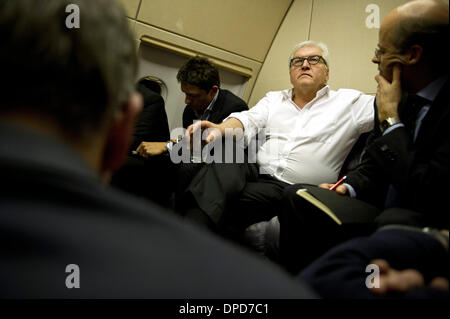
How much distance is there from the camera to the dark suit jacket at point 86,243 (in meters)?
0.30

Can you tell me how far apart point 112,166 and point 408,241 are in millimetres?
744

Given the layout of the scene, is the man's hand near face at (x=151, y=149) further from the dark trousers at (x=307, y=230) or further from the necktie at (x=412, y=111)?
the necktie at (x=412, y=111)

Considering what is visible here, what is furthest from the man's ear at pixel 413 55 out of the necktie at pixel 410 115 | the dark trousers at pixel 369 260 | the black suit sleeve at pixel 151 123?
the black suit sleeve at pixel 151 123

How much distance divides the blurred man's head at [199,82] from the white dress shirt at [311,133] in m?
0.75

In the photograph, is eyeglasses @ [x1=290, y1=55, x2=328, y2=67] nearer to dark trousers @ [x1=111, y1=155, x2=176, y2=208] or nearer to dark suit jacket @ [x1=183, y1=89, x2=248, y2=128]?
dark suit jacket @ [x1=183, y1=89, x2=248, y2=128]

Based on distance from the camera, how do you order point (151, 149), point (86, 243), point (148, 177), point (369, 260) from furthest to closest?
1. point (148, 177)
2. point (151, 149)
3. point (369, 260)
4. point (86, 243)

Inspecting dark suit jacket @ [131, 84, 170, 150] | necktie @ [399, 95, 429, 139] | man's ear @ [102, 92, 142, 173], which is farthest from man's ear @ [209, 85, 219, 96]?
man's ear @ [102, 92, 142, 173]

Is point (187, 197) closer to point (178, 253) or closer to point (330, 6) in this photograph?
point (178, 253)

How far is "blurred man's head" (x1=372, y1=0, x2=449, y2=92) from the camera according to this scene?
1.07 metres

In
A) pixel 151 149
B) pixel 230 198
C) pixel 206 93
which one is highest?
pixel 206 93

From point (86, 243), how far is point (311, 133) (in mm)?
1860

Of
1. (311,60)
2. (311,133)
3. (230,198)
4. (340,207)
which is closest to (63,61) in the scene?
(340,207)

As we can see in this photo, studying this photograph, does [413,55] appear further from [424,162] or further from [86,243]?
[86,243]

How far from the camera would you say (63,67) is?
15.5 inches
